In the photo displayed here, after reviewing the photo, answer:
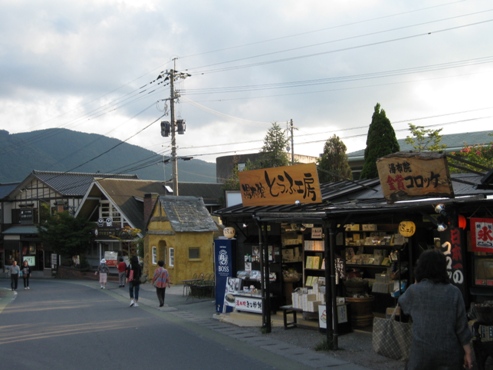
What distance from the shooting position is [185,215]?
1187 inches

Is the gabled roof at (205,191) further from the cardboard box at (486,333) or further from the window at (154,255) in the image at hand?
the cardboard box at (486,333)

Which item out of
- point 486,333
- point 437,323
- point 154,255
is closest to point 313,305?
point 486,333

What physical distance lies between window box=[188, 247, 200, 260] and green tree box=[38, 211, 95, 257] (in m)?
16.0

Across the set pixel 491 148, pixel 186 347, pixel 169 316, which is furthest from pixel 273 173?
pixel 491 148

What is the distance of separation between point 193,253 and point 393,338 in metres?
21.4

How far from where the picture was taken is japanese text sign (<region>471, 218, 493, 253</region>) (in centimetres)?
919

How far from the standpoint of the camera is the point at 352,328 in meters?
12.8

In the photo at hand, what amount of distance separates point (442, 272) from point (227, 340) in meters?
8.17

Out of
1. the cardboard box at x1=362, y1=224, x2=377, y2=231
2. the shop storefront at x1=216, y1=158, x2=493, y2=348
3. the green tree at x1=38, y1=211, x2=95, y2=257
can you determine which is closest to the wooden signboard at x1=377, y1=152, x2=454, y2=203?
the shop storefront at x1=216, y1=158, x2=493, y2=348

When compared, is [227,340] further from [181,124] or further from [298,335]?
[181,124]

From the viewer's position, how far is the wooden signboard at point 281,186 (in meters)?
12.1

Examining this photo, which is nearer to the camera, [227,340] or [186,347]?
[186,347]

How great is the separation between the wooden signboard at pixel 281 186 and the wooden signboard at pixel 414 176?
2265mm

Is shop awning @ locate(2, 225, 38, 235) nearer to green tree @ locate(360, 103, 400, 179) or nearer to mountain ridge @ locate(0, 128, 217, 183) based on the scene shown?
Answer: green tree @ locate(360, 103, 400, 179)
